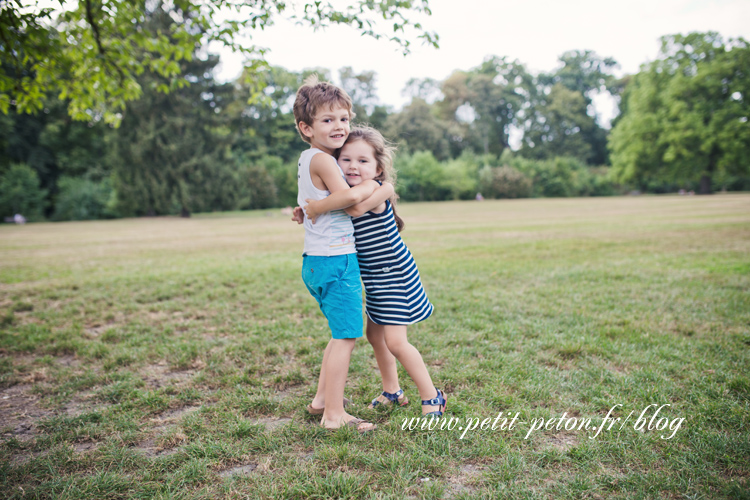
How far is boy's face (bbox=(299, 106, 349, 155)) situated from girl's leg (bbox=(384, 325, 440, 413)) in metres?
1.08

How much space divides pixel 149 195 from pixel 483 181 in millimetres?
27868

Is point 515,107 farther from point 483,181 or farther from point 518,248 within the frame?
point 518,248

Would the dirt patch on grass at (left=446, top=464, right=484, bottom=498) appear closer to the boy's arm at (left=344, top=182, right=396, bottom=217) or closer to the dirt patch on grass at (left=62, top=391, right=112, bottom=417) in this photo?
the boy's arm at (left=344, top=182, right=396, bottom=217)

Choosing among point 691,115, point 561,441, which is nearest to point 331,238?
point 561,441

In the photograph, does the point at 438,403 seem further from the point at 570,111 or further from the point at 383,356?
the point at 570,111

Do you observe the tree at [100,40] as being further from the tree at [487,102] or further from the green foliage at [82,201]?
the tree at [487,102]

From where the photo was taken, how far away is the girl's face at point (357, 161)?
8.07ft

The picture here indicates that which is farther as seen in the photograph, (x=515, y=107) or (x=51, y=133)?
(x=515, y=107)

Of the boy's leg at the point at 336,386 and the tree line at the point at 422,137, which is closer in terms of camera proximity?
the boy's leg at the point at 336,386

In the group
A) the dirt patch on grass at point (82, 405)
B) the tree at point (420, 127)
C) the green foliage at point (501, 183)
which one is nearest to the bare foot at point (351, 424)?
the dirt patch on grass at point (82, 405)

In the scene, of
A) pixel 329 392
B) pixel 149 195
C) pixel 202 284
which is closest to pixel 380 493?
pixel 329 392

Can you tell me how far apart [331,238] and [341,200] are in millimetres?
236

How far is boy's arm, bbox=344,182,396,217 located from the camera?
2330 millimetres

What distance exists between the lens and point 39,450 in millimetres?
2279
